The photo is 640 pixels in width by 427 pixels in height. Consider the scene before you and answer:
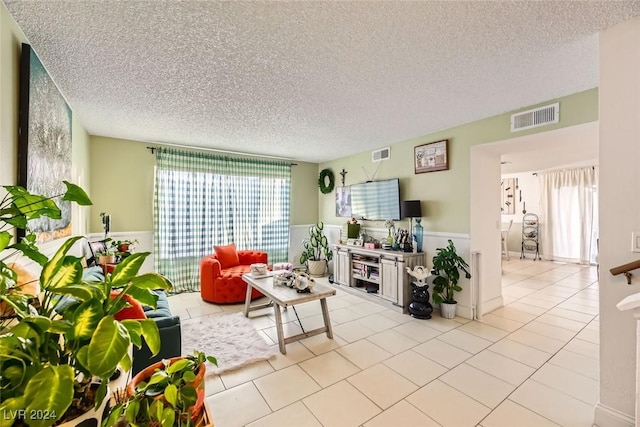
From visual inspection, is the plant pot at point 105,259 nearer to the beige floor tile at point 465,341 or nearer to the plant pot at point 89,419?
the plant pot at point 89,419

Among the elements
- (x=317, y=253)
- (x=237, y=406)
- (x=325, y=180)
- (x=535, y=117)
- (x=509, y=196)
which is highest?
(x=535, y=117)

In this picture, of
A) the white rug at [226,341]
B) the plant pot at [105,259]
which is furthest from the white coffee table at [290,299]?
the plant pot at [105,259]

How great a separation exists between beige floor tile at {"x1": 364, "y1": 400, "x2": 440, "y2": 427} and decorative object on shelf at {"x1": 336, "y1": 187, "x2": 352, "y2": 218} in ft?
12.0

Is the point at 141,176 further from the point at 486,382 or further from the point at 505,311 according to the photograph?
the point at 505,311

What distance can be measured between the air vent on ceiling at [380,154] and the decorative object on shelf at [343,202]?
2.72ft

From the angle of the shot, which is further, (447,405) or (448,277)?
(448,277)

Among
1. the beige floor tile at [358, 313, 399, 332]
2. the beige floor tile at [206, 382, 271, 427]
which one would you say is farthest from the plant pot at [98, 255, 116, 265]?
the beige floor tile at [358, 313, 399, 332]

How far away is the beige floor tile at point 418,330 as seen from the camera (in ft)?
9.47

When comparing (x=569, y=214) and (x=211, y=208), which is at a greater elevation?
(x=211, y=208)

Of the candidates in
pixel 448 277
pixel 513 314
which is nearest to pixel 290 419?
pixel 448 277

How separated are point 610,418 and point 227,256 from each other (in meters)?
4.37

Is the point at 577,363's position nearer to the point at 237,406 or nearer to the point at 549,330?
the point at 549,330

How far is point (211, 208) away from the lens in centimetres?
483

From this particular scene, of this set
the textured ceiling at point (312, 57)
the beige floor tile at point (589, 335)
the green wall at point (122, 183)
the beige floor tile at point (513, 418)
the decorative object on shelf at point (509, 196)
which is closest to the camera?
the textured ceiling at point (312, 57)
